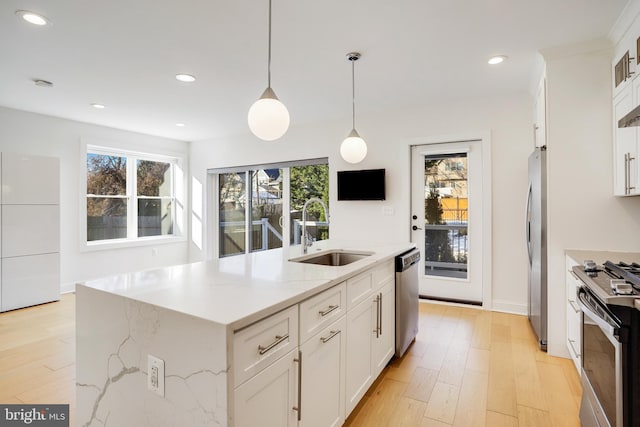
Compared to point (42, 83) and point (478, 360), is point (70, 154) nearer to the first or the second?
point (42, 83)

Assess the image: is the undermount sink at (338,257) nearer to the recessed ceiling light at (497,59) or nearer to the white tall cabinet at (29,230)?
the recessed ceiling light at (497,59)

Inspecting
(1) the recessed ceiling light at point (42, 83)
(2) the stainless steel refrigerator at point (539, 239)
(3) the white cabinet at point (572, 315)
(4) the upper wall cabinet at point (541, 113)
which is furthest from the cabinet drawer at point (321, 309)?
(1) the recessed ceiling light at point (42, 83)

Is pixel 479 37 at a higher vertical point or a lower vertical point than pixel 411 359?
higher

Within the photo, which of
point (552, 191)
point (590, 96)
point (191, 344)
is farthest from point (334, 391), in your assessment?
point (590, 96)

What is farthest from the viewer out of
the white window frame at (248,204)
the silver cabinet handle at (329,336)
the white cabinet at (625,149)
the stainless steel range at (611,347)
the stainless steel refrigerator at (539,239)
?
the white window frame at (248,204)

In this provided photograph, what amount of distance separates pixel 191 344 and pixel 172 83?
318cm

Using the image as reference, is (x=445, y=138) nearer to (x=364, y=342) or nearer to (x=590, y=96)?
(x=590, y=96)

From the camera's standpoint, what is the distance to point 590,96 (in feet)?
8.36

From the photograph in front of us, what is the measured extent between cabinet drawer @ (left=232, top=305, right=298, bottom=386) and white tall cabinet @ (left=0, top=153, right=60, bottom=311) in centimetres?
444

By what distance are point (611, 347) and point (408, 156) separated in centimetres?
319

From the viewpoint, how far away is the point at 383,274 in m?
2.31

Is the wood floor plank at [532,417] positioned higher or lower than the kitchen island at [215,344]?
lower

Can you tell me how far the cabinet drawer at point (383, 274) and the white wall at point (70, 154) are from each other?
476cm

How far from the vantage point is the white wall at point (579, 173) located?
2.49m
